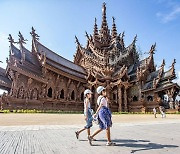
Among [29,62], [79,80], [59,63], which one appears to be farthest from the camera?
[79,80]

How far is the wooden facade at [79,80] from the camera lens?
2253cm

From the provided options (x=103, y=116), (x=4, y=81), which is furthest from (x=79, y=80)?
(x=103, y=116)

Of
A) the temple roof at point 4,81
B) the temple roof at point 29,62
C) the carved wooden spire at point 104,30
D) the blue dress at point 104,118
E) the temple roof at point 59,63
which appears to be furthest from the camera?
the carved wooden spire at point 104,30

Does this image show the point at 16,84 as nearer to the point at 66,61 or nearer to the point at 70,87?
the point at 70,87

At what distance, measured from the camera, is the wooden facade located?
22.5 metres

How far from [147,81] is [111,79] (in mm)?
5822

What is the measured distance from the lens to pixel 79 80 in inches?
1146

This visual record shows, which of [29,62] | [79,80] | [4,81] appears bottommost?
[4,81]

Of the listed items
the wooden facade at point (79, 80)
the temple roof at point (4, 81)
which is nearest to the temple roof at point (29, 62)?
the wooden facade at point (79, 80)

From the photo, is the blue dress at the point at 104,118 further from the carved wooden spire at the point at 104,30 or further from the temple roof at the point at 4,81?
the carved wooden spire at the point at 104,30

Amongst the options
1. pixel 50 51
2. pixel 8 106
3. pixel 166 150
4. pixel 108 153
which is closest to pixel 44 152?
pixel 108 153

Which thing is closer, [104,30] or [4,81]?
[4,81]

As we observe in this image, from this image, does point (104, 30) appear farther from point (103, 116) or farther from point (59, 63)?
point (103, 116)

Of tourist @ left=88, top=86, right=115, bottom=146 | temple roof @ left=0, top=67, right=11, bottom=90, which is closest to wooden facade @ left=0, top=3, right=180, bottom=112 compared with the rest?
temple roof @ left=0, top=67, right=11, bottom=90
